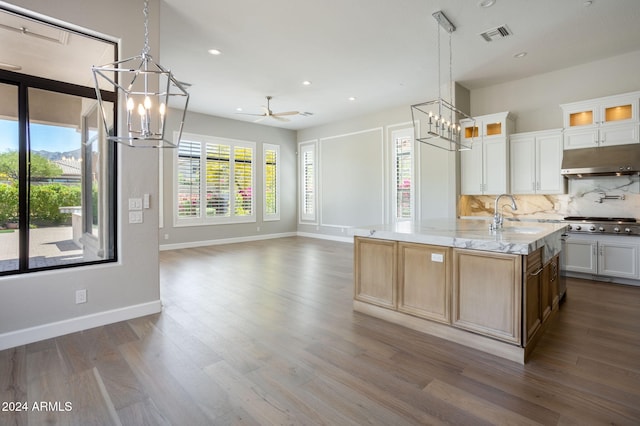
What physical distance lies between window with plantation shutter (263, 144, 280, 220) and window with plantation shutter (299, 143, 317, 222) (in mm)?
798

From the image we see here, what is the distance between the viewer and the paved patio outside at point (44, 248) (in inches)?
112

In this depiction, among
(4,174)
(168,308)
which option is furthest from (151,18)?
(168,308)

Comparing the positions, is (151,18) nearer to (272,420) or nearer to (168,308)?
(168,308)

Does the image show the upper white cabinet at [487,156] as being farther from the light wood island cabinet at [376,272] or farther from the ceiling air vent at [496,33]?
the light wood island cabinet at [376,272]

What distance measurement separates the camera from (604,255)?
474cm

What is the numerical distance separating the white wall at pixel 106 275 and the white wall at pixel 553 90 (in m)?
5.63

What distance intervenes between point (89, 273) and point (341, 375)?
260 centimetres

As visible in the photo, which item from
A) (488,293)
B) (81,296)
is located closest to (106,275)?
(81,296)

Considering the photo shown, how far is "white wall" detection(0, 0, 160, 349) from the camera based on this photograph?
2799 mm

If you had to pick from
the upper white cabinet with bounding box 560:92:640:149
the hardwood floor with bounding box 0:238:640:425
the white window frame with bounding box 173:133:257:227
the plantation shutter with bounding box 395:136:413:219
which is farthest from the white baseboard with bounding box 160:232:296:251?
the upper white cabinet with bounding box 560:92:640:149

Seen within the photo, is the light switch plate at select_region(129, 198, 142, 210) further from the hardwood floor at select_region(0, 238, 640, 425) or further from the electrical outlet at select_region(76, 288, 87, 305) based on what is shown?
the hardwood floor at select_region(0, 238, 640, 425)

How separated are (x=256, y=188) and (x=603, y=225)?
299 inches

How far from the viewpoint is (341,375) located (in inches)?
91.0

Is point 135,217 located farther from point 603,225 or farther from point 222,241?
point 603,225
